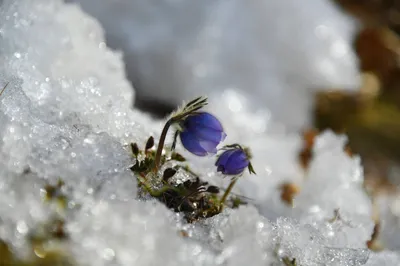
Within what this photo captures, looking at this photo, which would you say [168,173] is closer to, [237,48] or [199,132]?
[199,132]

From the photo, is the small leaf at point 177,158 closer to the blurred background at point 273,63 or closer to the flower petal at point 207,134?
the flower petal at point 207,134

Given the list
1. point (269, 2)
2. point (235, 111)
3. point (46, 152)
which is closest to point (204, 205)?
point (46, 152)

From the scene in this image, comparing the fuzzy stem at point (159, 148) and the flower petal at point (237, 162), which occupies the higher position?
the flower petal at point (237, 162)

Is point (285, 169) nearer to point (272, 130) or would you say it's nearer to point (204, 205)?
point (272, 130)

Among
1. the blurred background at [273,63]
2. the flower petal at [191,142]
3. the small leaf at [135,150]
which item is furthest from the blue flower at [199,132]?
the blurred background at [273,63]

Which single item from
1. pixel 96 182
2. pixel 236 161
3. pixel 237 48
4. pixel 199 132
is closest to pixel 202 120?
pixel 199 132

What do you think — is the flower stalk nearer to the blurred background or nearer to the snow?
the snow

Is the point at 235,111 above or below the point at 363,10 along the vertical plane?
below
